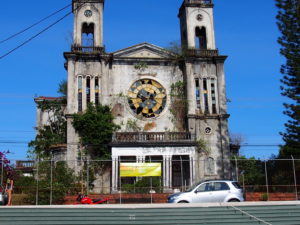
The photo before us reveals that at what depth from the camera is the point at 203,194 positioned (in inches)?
696

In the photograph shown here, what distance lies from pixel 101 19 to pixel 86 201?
732 inches

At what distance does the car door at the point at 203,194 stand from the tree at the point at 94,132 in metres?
13.8

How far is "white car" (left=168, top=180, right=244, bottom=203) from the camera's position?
17.6 m

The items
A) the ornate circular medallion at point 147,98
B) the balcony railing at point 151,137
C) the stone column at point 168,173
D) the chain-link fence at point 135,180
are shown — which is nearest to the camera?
the chain-link fence at point 135,180

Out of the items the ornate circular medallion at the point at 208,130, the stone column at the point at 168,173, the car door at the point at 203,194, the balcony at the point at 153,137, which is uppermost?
the ornate circular medallion at the point at 208,130

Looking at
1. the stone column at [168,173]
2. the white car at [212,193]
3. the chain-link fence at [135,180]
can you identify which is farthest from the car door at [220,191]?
the stone column at [168,173]

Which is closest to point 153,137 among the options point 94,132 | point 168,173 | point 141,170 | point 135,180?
point 168,173

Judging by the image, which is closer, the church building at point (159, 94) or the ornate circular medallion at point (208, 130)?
the church building at point (159, 94)

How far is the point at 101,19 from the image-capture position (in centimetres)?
3466

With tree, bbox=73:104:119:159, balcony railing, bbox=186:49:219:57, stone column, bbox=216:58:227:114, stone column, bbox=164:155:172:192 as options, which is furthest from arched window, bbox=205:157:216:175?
balcony railing, bbox=186:49:219:57

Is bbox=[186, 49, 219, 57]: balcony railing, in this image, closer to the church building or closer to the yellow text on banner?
the church building

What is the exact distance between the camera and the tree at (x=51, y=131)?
33.5 meters

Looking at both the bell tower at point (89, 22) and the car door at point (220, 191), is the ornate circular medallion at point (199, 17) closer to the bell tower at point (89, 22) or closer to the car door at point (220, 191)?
the bell tower at point (89, 22)

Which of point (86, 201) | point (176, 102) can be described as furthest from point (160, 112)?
point (86, 201)
